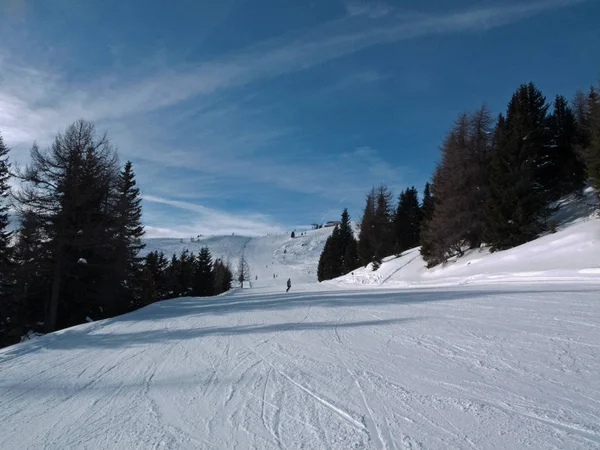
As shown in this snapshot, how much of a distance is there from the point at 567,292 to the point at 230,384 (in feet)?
35.4

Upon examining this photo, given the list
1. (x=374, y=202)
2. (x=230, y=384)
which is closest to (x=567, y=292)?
(x=230, y=384)

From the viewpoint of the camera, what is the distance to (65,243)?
18.0 m

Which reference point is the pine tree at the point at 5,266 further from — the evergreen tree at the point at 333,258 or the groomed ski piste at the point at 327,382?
the evergreen tree at the point at 333,258

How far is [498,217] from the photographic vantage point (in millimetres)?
24203

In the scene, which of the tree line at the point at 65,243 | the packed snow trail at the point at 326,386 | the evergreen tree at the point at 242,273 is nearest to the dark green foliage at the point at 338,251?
the evergreen tree at the point at 242,273

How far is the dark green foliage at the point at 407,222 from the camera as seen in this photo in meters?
53.0

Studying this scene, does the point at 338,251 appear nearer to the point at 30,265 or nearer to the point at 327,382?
the point at 30,265

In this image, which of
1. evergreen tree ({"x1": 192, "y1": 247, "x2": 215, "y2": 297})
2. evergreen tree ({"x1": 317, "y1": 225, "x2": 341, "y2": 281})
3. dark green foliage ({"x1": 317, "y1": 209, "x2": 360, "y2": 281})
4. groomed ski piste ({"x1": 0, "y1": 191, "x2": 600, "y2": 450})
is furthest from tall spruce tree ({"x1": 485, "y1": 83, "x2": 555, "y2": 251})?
evergreen tree ({"x1": 317, "y1": 225, "x2": 341, "y2": 281})

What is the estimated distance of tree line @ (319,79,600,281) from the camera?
23453mm

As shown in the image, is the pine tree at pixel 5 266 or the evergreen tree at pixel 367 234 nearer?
the pine tree at pixel 5 266

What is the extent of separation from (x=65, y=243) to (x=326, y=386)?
1779 cm

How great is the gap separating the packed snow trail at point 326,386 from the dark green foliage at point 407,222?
44.8 metres

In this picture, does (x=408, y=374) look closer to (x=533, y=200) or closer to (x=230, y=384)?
(x=230, y=384)

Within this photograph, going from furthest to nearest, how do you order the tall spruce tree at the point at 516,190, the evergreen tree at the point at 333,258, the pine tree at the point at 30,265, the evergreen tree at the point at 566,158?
the evergreen tree at the point at 333,258
the evergreen tree at the point at 566,158
the tall spruce tree at the point at 516,190
the pine tree at the point at 30,265
